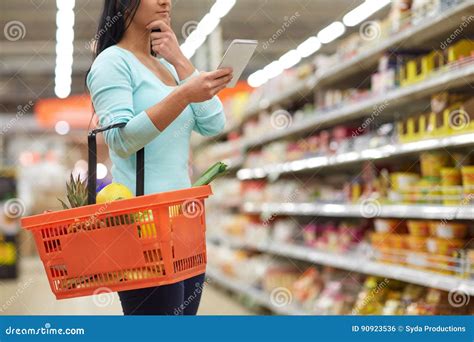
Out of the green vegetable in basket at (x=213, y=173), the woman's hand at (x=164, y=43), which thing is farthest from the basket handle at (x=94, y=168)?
the woman's hand at (x=164, y=43)

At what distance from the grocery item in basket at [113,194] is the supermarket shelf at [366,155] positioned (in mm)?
1845

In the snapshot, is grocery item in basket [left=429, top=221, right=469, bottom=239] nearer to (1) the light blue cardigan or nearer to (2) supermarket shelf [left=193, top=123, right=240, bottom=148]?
(1) the light blue cardigan

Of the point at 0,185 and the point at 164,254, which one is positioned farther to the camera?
the point at 0,185

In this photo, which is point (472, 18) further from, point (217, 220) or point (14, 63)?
point (14, 63)

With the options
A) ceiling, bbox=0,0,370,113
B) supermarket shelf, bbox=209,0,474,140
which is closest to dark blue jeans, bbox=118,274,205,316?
supermarket shelf, bbox=209,0,474,140

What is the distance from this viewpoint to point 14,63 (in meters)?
16.9

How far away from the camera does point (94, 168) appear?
1.82 meters

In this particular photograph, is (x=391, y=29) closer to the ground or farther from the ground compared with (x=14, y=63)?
closer to the ground

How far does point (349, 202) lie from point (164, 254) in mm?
3204

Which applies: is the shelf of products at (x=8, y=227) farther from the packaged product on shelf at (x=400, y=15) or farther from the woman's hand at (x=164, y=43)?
the woman's hand at (x=164, y=43)

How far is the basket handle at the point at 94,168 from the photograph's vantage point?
1.78 m

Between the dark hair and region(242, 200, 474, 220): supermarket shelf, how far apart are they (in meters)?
1.80
